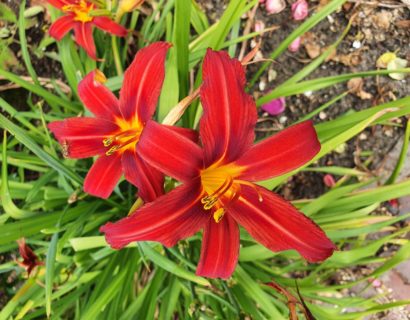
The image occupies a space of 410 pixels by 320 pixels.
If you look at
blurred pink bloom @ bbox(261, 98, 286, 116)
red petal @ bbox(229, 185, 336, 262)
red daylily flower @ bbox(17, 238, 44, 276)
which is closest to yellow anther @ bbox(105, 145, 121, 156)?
red petal @ bbox(229, 185, 336, 262)

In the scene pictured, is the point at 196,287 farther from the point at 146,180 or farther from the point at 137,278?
the point at 146,180

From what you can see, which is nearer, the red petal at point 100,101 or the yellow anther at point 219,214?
the yellow anther at point 219,214

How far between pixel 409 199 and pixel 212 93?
1218 millimetres

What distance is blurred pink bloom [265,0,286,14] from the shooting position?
1.68 metres

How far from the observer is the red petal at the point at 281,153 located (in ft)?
2.55

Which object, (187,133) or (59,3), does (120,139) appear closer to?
(187,133)

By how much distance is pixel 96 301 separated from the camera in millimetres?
1177

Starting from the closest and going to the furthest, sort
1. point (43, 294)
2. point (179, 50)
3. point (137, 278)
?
1. point (179, 50)
2. point (43, 294)
3. point (137, 278)

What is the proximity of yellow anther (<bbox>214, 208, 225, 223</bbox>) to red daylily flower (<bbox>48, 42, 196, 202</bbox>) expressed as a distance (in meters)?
0.14

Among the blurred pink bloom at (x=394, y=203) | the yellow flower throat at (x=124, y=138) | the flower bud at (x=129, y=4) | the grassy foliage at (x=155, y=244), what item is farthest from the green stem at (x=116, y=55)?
the blurred pink bloom at (x=394, y=203)

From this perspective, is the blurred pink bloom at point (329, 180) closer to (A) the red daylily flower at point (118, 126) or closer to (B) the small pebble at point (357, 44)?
(B) the small pebble at point (357, 44)

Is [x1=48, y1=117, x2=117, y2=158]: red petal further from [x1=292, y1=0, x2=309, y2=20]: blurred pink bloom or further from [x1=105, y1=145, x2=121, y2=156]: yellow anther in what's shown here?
[x1=292, y1=0, x2=309, y2=20]: blurred pink bloom

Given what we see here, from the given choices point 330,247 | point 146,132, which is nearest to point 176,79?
point 146,132

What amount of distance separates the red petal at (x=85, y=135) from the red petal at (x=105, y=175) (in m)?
0.03
